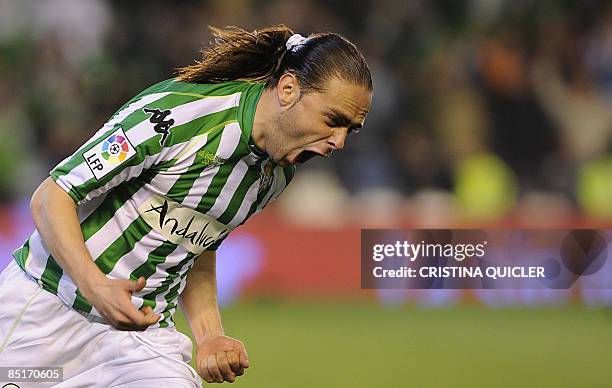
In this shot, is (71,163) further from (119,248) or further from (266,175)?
(266,175)

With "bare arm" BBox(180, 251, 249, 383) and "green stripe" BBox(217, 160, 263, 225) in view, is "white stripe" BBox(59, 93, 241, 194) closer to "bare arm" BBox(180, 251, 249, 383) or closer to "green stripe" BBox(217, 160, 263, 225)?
"green stripe" BBox(217, 160, 263, 225)

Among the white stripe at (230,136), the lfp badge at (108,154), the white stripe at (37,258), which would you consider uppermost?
the white stripe at (230,136)

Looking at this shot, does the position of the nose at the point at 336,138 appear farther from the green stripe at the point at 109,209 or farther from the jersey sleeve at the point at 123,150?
the green stripe at the point at 109,209

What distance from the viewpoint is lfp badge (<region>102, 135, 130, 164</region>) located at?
327cm

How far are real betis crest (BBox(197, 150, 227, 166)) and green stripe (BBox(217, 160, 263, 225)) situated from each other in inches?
4.7

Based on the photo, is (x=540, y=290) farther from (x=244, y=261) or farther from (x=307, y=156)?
(x=307, y=156)

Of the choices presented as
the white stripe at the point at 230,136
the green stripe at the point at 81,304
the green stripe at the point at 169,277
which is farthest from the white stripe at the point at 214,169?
the green stripe at the point at 81,304

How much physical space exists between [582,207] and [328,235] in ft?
8.91

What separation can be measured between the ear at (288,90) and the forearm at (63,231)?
702 millimetres

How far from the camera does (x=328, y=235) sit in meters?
9.58

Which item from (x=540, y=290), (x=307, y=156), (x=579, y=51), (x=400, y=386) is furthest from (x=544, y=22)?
(x=307, y=156)

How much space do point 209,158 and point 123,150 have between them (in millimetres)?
290

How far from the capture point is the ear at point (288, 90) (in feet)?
11.1

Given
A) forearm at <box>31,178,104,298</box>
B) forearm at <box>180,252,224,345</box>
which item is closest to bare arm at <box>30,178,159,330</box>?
forearm at <box>31,178,104,298</box>
